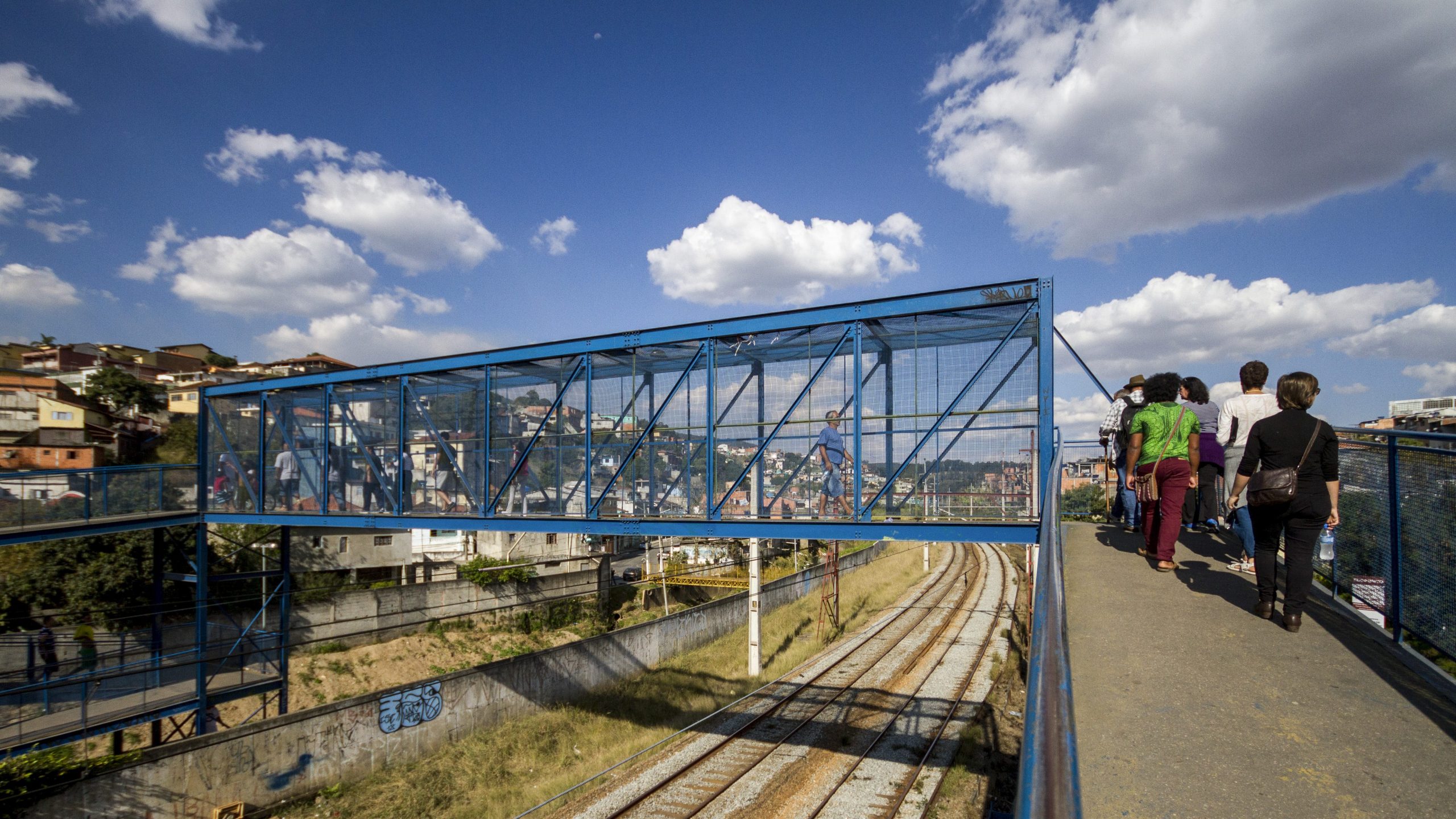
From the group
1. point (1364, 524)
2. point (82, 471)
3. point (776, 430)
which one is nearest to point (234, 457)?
point (82, 471)

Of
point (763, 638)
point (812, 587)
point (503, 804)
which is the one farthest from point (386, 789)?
point (812, 587)

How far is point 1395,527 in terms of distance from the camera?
17.6 ft

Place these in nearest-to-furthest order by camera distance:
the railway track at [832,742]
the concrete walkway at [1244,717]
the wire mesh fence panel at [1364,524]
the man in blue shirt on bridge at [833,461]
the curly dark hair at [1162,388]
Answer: the concrete walkway at [1244,717]
the wire mesh fence panel at [1364,524]
the curly dark hair at [1162,388]
the man in blue shirt on bridge at [833,461]
the railway track at [832,742]

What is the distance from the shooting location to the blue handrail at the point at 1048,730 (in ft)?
3.65

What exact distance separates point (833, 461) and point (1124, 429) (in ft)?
12.5

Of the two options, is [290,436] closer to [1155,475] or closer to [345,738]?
[345,738]

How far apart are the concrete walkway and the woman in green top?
29.2 inches

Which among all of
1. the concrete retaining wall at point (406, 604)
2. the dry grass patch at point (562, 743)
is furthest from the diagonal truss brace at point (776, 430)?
the concrete retaining wall at point (406, 604)

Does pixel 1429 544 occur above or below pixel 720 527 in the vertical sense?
above

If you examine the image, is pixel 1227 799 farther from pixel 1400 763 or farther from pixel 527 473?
pixel 527 473

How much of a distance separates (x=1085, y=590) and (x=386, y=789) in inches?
564

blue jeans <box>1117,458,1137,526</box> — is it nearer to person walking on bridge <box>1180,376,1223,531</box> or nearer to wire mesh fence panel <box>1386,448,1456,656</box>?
person walking on bridge <box>1180,376,1223,531</box>

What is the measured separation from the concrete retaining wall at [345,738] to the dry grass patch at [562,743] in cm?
36

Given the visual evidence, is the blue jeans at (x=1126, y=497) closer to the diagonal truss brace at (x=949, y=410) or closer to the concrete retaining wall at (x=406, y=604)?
the diagonal truss brace at (x=949, y=410)
